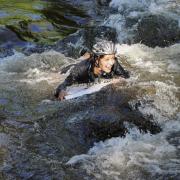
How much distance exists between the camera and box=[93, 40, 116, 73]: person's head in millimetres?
6719

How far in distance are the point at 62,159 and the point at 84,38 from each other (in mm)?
5197

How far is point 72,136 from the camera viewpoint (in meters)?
5.75

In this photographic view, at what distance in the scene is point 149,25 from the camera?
1059 cm

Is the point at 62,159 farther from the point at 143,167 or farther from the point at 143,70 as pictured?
the point at 143,70

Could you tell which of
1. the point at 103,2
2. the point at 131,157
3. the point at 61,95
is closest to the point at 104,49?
the point at 61,95

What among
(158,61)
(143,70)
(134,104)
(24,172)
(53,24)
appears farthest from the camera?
(53,24)

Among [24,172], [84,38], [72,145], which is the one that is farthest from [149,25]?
[24,172]

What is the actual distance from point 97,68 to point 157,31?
154 inches

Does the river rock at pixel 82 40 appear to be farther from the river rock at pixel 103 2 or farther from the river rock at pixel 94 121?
the river rock at pixel 94 121

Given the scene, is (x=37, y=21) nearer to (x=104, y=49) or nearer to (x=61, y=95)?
(x=61, y=95)

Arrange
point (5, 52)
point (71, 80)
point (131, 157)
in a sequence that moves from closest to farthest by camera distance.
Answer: point (131, 157) < point (71, 80) < point (5, 52)

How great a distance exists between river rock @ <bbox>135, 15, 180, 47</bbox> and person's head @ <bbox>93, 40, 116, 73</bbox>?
3.23 meters

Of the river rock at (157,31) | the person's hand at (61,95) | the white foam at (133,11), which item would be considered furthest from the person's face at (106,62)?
the white foam at (133,11)

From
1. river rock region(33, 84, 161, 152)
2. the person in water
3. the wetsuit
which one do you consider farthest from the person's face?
river rock region(33, 84, 161, 152)
